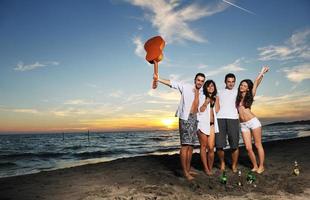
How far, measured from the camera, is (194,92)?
20.9 ft

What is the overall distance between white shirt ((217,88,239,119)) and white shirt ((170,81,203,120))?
3.07 ft

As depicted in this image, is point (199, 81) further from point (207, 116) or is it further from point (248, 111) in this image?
point (248, 111)

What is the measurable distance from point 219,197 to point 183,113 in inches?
77.7

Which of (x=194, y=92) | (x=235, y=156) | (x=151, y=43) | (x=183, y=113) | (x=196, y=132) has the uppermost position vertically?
(x=151, y=43)

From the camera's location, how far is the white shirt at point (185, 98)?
631cm

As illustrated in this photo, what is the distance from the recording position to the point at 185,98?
633 cm

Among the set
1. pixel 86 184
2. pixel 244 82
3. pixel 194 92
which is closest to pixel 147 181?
pixel 86 184

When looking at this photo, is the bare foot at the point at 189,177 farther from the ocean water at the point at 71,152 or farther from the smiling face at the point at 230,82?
the ocean water at the point at 71,152

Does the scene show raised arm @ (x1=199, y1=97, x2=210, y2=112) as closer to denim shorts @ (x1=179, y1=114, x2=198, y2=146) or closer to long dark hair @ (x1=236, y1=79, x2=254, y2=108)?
denim shorts @ (x1=179, y1=114, x2=198, y2=146)

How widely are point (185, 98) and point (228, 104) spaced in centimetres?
121

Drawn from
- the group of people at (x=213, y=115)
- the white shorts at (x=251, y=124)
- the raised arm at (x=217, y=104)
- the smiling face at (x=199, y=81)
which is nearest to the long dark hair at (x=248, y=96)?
the group of people at (x=213, y=115)

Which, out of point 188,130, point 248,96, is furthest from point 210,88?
point 188,130

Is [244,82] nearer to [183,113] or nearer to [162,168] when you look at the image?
[183,113]

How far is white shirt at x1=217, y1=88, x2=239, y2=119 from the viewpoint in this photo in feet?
22.4
